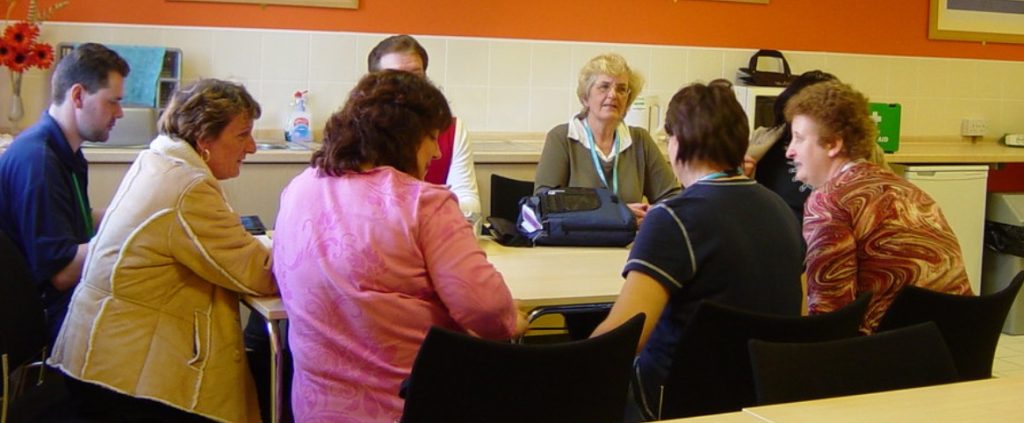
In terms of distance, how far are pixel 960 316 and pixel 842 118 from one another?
0.58 meters

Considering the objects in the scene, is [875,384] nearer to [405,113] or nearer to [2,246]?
[405,113]

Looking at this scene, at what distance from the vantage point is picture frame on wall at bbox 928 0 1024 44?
6066 mm

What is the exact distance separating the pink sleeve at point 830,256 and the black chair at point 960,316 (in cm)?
13

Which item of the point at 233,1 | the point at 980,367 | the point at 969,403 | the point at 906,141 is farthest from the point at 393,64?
the point at 906,141

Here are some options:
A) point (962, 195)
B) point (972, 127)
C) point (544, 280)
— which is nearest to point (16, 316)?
point (544, 280)

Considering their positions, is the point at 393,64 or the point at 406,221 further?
the point at 393,64

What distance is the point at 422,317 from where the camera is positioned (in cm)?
206

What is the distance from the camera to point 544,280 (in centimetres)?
274

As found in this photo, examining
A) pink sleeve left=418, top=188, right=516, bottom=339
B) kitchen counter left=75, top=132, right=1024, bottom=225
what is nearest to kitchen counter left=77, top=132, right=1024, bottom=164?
kitchen counter left=75, top=132, right=1024, bottom=225

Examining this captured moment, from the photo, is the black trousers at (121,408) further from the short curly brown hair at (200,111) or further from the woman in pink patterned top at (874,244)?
the woman in pink patterned top at (874,244)

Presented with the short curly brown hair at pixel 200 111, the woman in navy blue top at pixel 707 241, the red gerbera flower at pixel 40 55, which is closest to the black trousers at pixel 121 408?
the short curly brown hair at pixel 200 111

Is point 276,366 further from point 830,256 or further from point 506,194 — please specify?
point 506,194

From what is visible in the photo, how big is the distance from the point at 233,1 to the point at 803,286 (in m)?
3.22

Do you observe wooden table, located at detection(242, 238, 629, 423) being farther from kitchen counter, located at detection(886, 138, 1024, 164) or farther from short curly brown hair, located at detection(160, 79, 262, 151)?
kitchen counter, located at detection(886, 138, 1024, 164)
